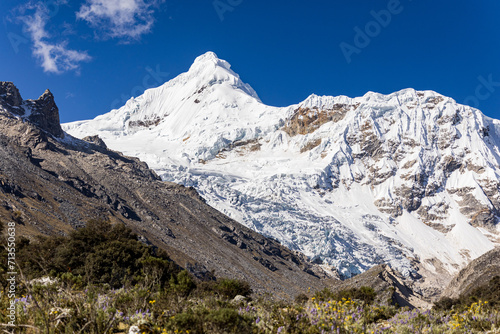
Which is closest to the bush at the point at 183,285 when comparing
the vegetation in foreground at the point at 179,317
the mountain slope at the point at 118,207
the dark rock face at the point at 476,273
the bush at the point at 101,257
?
the bush at the point at 101,257

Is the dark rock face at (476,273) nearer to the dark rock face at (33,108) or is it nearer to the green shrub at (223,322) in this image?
the green shrub at (223,322)

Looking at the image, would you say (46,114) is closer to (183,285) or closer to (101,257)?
(101,257)

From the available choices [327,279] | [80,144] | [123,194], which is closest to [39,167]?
[123,194]

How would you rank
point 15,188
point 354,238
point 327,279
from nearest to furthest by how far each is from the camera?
point 15,188 < point 327,279 < point 354,238

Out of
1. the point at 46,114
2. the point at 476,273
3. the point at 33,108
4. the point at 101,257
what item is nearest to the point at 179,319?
the point at 101,257

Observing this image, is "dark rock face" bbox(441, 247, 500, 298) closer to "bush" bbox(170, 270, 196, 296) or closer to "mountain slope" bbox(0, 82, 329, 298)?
"bush" bbox(170, 270, 196, 296)

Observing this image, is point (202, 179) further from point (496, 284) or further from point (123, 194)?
point (496, 284)
